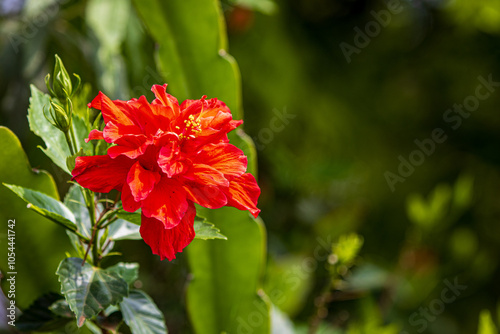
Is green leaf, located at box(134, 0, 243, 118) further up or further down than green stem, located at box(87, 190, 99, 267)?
further up

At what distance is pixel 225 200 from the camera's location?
0.40 meters

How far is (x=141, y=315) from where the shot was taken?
48 centimetres

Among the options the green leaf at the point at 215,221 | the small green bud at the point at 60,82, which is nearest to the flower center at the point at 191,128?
the small green bud at the point at 60,82

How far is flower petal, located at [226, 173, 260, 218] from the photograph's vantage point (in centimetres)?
41

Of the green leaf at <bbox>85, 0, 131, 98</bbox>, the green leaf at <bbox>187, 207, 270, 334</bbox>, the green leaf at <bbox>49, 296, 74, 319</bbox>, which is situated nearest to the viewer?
the green leaf at <bbox>49, 296, 74, 319</bbox>

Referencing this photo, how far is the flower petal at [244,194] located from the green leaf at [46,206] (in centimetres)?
14

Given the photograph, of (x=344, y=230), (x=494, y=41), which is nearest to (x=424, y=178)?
(x=494, y=41)

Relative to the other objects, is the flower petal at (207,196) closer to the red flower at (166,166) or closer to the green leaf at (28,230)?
the red flower at (166,166)

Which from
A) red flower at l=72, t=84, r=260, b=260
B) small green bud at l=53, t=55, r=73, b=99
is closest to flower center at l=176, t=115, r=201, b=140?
red flower at l=72, t=84, r=260, b=260

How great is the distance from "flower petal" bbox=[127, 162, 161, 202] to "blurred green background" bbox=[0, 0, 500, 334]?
634 millimetres

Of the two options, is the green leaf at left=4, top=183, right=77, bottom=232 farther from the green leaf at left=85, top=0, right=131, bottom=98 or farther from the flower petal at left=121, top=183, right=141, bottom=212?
the green leaf at left=85, top=0, right=131, bottom=98

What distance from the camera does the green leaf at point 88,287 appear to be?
41cm

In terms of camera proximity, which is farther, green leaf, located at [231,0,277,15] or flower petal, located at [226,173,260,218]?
green leaf, located at [231,0,277,15]

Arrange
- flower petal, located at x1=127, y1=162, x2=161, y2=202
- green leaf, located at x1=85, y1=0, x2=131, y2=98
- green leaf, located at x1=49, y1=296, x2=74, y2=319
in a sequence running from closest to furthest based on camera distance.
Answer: flower petal, located at x1=127, y1=162, x2=161, y2=202, green leaf, located at x1=49, y1=296, x2=74, y2=319, green leaf, located at x1=85, y1=0, x2=131, y2=98
